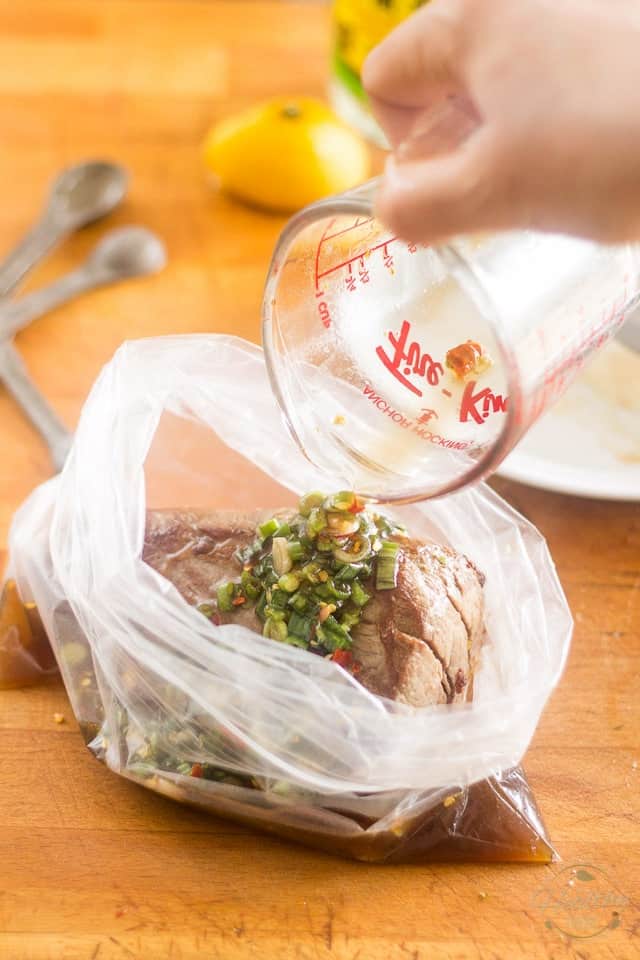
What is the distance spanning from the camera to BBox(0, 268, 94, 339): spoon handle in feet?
5.67

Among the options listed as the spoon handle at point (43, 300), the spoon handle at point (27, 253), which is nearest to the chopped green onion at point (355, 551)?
the spoon handle at point (43, 300)

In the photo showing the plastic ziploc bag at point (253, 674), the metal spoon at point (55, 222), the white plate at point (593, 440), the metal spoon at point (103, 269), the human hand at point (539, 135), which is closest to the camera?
the human hand at point (539, 135)

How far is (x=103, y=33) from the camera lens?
2.39m

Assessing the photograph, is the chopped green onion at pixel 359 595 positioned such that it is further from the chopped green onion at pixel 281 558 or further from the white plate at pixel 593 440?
the white plate at pixel 593 440

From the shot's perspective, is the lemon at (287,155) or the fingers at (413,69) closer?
the fingers at (413,69)

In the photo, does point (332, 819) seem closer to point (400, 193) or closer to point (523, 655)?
point (523, 655)

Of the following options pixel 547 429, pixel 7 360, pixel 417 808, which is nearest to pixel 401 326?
pixel 417 808

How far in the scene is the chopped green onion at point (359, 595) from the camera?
1143 mm

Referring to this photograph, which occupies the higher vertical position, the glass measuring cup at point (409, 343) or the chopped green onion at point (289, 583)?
the glass measuring cup at point (409, 343)

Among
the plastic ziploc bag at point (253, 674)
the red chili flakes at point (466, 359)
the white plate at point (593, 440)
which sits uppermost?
the red chili flakes at point (466, 359)

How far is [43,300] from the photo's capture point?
1769mm

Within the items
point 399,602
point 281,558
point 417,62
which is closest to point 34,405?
point 281,558

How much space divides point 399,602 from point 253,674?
19 cm

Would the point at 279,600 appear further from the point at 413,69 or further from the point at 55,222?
the point at 55,222
